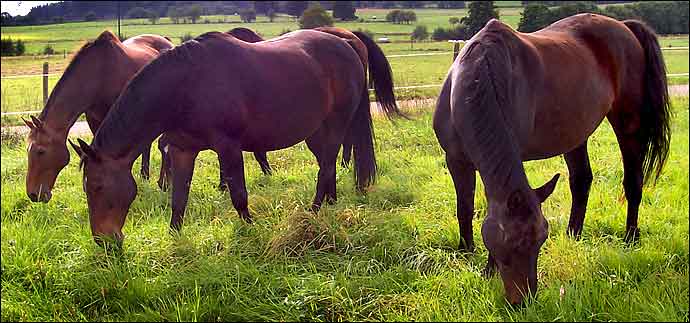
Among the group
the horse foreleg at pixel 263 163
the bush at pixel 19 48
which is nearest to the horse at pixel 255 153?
the horse foreleg at pixel 263 163

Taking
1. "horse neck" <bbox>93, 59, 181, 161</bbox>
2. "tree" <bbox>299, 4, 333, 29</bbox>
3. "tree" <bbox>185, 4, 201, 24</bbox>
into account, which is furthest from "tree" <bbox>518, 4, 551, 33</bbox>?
"tree" <bbox>185, 4, 201, 24</bbox>

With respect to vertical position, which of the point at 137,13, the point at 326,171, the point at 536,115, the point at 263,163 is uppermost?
the point at 137,13

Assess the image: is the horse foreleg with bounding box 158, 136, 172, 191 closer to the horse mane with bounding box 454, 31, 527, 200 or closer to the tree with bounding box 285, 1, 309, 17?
the tree with bounding box 285, 1, 309, 17

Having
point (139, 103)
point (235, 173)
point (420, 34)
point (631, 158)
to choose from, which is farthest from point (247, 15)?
point (631, 158)

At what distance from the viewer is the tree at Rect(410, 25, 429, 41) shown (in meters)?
5.84

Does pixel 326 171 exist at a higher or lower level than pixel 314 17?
lower

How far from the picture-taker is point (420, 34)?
587 centimetres

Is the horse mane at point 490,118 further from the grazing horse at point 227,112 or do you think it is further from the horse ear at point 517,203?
the grazing horse at point 227,112

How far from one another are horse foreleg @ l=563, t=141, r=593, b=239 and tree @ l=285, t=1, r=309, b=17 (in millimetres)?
3530

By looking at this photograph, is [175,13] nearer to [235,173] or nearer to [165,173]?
[165,173]

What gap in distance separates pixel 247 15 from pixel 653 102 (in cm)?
405

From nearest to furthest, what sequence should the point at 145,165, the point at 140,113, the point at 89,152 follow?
the point at 89,152 → the point at 140,113 → the point at 145,165

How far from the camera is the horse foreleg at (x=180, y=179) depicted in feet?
14.2

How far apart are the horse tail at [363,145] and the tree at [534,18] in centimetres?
153
